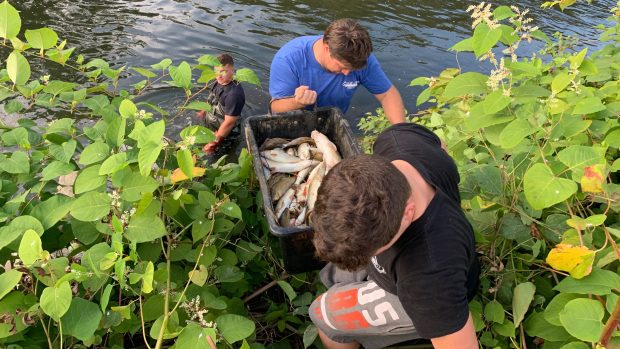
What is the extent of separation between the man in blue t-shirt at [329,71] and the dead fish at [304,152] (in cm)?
40

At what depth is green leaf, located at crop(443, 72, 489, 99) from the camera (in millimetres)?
2143

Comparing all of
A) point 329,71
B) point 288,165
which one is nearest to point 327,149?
point 288,165

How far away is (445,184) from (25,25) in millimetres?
9110

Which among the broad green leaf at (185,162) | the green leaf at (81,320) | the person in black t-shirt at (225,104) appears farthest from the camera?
the person in black t-shirt at (225,104)

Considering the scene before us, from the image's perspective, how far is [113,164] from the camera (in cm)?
181

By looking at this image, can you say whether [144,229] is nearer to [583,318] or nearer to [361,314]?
[361,314]

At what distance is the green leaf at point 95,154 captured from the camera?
189 cm

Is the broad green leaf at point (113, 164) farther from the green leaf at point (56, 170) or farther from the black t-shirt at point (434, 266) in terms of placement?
the black t-shirt at point (434, 266)

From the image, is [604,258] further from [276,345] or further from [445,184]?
[276,345]

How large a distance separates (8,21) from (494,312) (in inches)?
102

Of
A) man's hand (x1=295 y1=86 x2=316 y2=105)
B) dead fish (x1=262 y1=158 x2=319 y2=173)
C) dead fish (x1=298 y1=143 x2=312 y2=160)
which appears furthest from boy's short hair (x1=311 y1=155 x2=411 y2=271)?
man's hand (x1=295 y1=86 x2=316 y2=105)

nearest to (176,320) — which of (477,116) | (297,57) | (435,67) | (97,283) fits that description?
(97,283)

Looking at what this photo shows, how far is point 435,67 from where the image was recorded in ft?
28.2

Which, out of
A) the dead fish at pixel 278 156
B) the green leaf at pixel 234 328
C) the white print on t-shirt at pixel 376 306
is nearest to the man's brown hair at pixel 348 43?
the dead fish at pixel 278 156
